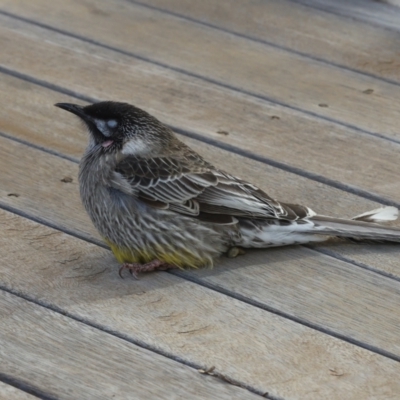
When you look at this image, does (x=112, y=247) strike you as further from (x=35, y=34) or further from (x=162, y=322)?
(x=35, y=34)

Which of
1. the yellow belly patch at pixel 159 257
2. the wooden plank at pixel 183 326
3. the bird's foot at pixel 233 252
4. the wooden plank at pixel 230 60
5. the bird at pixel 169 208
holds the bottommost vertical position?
the wooden plank at pixel 183 326

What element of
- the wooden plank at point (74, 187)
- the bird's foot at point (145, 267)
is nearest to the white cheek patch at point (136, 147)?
the wooden plank at point (74, 187)

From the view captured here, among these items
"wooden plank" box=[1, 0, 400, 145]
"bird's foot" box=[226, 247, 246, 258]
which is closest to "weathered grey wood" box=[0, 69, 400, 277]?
"bird's foot" box=[226, 247, 246, 258]

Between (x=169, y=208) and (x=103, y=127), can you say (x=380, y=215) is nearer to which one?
(x=169, y=208)

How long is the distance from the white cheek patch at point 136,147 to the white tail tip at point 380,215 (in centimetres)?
84

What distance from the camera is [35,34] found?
18.0 ft

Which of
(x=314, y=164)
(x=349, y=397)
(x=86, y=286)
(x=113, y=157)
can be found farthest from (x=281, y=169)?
(x=349, y=397)

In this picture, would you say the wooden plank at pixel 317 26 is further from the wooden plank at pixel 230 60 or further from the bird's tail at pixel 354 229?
the bird's tail at pixel 354 229

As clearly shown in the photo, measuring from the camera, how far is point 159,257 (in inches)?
149

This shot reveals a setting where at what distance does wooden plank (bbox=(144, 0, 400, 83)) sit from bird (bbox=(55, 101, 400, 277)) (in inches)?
65.0

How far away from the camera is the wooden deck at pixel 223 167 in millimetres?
3213

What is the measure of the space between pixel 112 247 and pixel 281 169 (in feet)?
3.12

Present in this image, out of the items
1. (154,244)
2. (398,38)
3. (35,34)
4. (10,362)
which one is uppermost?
(398,38)

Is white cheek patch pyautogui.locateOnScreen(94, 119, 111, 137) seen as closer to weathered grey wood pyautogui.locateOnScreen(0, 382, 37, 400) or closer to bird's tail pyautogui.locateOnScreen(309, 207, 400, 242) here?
bird's tail pyautogui.locateOnScreen(309, 207, 400, 242)
